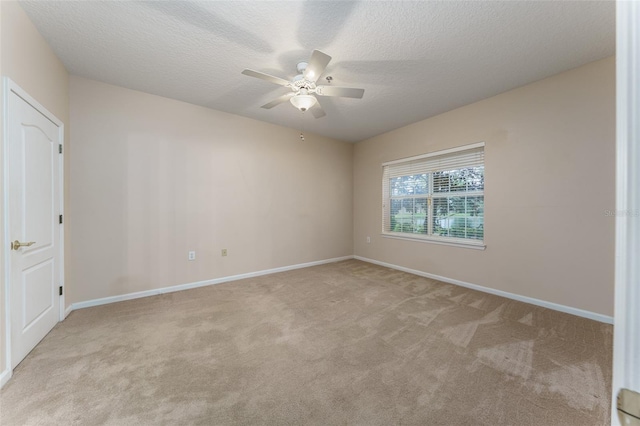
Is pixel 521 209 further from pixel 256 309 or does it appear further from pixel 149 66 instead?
pixel 149 66

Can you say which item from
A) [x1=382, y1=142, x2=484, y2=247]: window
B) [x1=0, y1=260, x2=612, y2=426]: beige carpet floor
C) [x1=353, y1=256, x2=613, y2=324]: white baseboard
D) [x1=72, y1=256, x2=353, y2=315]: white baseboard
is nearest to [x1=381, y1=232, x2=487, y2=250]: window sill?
[x1=382, y1=142, x2=484, y2=247]: window

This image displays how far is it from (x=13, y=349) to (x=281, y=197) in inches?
128

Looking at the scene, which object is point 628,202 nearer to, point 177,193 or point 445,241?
point 445,241

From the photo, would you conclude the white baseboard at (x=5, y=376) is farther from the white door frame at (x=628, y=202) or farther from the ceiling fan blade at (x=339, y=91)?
the ceiling fan blade at (x=339, y=91)

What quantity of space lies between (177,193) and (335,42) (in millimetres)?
2743

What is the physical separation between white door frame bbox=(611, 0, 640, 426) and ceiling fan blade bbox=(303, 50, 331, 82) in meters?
1.69

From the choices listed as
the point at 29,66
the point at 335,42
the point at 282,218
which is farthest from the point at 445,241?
the point at 29,66

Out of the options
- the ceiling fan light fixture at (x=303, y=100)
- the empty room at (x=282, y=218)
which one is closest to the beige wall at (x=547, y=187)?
the empty room at (x=282, y=218)

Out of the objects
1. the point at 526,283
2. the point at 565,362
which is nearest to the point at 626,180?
the point at 565,362

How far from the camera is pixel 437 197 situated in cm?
388

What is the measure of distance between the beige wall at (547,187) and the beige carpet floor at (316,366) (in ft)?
1.29

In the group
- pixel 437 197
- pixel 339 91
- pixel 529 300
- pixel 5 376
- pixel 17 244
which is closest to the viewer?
pixel 5 376

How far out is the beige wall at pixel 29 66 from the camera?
1667 mm

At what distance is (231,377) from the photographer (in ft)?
5.54
